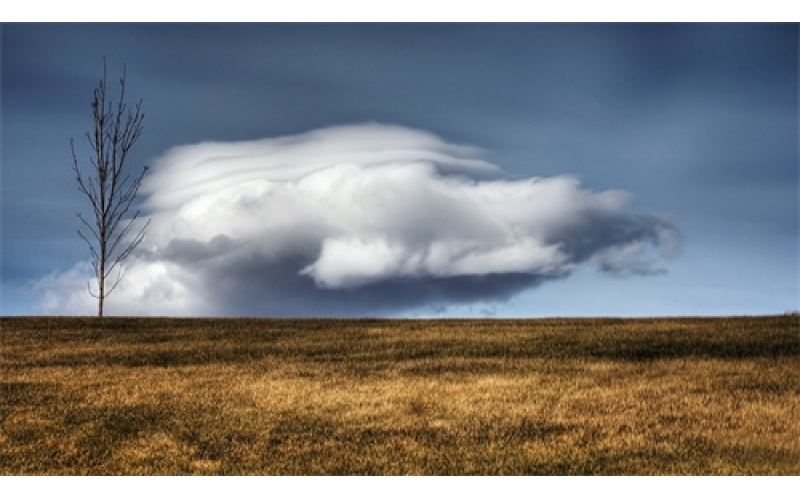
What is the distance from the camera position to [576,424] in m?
12.5

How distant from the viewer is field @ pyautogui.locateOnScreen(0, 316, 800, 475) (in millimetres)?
10875

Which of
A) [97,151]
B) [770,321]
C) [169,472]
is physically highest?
[97,151]

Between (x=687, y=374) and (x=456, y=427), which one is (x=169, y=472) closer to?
(x=456, y=427)

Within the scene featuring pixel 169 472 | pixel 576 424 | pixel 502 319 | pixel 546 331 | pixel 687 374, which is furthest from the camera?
pixel 502 319

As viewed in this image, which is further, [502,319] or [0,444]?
[502,319]

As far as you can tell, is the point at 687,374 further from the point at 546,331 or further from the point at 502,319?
the point at 502,319

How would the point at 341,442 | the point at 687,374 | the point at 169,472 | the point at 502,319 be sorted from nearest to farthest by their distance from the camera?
the point at 169,472 → the point at 341,442 → the point at 687,374 → the point at 502,319

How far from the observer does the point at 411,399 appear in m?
14.7

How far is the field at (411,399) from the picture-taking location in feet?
35.7

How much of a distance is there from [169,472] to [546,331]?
15.0m

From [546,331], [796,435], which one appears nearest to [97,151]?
[546,331]

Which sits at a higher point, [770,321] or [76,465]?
[770,321]

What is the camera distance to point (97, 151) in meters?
31.8

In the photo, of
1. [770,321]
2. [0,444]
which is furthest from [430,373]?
[770,321]
